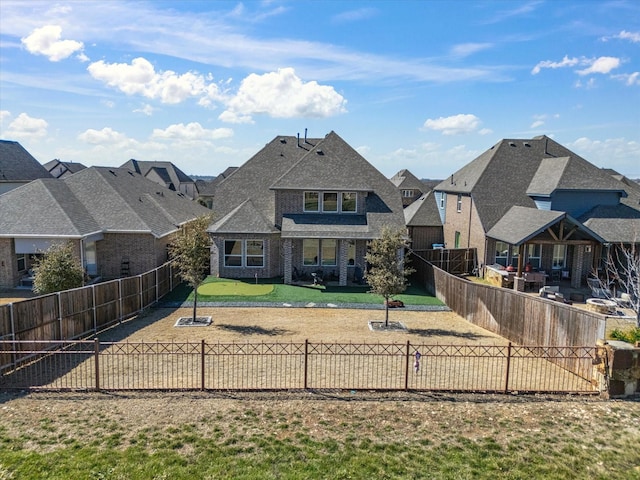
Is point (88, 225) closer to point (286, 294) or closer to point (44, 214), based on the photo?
point (44, 214)

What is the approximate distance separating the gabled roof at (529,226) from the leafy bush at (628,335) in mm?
12565

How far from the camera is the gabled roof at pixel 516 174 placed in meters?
29.6

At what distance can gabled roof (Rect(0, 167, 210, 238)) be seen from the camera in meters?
24.3

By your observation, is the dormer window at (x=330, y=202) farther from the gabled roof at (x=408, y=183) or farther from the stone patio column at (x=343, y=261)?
the gabled roof at (x=408, y=183)

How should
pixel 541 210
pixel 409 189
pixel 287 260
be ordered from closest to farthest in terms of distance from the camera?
pixel 287 260 → pixel 541 210 → pixel 409 189

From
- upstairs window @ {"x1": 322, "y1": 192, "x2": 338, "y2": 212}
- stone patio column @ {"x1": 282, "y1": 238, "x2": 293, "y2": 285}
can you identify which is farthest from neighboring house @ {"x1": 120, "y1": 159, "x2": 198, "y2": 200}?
stone patio column @ {"x1": 282, "y1": 238, "x2": 293, "y2": 285}

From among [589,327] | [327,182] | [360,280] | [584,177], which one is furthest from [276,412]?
[584,177]

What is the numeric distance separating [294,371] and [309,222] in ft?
50.1

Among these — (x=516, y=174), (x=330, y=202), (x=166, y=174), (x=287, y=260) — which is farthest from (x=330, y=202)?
(x=166, y=174)

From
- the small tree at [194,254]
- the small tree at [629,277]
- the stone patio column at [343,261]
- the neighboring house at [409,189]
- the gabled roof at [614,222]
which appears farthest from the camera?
the neighboring house at [409,189]

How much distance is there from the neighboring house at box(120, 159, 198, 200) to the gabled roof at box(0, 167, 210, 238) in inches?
1937

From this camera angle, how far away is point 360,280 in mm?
27234

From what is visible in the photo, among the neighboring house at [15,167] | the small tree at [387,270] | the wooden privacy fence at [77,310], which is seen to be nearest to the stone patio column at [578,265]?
the small tree at [387,270]

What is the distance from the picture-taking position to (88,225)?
994 inches
